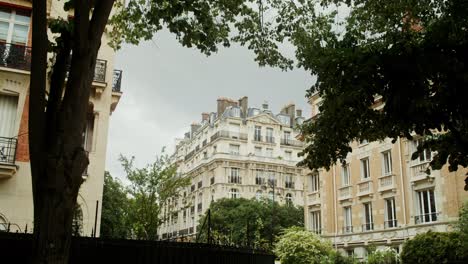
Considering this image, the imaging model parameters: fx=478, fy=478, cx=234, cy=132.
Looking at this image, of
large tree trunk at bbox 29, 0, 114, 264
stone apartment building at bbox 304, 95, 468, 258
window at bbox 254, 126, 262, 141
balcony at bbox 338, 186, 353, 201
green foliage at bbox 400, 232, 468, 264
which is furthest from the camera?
window at bbox 254, 126, 262, 141

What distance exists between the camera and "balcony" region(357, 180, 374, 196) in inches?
1301

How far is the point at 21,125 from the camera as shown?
17.1 meters

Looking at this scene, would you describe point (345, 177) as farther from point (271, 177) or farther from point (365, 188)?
point (271, 177)

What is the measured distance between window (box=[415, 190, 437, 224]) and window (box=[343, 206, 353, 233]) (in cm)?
663

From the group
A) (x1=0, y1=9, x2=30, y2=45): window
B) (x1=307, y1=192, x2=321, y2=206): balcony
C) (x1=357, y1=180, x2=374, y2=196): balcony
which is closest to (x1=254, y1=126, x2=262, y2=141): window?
(x1=307, y1=192, x2=321, y2=206): balcony

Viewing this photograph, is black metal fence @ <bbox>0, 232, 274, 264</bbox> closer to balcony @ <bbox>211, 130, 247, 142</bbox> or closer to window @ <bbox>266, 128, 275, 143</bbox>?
balcony @ <bbox>211, 130, 247, 142</bbox>

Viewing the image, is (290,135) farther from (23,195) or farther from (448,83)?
(448,83)

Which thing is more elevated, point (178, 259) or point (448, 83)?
point (448, 83)

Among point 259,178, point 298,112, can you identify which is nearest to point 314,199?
point 259,178

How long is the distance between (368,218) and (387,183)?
3298 mm

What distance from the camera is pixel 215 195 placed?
70.1m

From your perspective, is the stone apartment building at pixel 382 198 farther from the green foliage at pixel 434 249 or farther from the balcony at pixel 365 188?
the green foliage at pixel 434 249

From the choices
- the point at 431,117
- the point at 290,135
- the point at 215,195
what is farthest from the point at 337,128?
the point at 290,135

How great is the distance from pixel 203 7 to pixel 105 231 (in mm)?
24474
